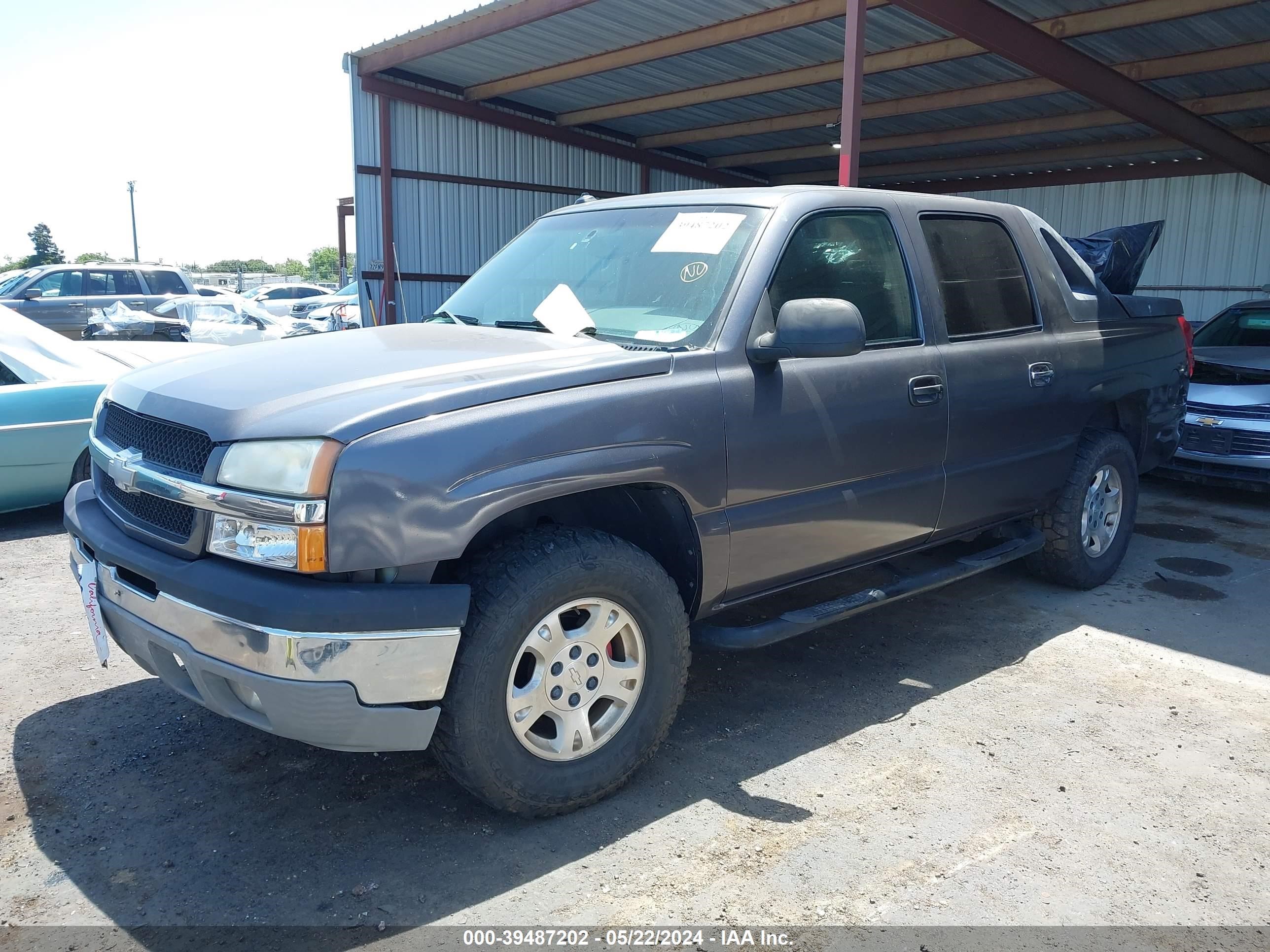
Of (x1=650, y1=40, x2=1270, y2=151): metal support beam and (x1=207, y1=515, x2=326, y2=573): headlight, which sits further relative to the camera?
(x1=650, y1=40, x2=1270, y2=151): metal support beam

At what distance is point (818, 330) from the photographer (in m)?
3.16

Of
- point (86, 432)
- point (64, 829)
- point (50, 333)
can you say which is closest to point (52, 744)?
point (64, 829)

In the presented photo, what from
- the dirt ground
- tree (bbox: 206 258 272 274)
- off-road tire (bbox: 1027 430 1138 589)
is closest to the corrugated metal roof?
off-road tire (bbox: 1027 430 1138 589)

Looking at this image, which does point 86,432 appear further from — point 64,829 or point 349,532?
point 349,532

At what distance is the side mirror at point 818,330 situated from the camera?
10.4 feet

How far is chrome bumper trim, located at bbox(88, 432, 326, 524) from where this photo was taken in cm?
250

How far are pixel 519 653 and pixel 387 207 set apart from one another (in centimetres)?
1366

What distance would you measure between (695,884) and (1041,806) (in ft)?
3.96

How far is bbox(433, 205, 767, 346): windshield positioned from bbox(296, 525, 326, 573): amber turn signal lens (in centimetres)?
130

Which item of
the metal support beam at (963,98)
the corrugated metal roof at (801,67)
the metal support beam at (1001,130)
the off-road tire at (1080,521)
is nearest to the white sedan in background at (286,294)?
the corrugated metal roof at (801,67)

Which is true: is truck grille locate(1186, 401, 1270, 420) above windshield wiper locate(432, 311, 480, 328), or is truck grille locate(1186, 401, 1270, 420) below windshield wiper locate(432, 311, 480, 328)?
below

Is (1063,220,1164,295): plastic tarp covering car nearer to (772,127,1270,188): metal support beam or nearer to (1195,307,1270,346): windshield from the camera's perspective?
(1195,307,1270,346): windshield

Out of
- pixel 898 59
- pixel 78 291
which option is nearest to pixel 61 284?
pixel 78 291

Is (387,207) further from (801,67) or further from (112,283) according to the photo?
(801,67)
